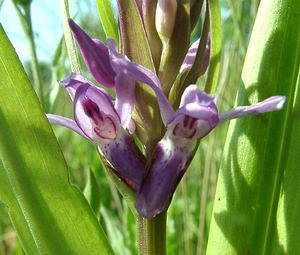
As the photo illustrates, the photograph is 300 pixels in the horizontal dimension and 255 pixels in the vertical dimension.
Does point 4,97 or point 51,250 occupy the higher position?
point 4,97

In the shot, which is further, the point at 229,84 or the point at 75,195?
the point at 229,84

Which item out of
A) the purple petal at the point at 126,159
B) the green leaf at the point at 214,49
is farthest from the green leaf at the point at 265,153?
the purple petal at the point at 126,159

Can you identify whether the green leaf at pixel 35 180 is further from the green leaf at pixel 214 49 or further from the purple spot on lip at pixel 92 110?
the green leaf at pixel 214 49

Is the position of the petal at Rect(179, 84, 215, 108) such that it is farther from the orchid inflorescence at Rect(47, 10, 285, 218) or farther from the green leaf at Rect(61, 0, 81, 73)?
the green leaf at Rect(61, 0, 81, 73)

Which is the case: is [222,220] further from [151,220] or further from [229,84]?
[229,84]

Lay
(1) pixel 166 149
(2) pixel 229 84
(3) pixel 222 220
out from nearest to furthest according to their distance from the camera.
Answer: (1) pixel 166 149 < (3) pixel 222 220 < (2) pixel 229 84

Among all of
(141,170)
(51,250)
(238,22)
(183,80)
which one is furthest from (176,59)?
(238,22)

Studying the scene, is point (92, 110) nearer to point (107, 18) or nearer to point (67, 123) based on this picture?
point (67, 123)
